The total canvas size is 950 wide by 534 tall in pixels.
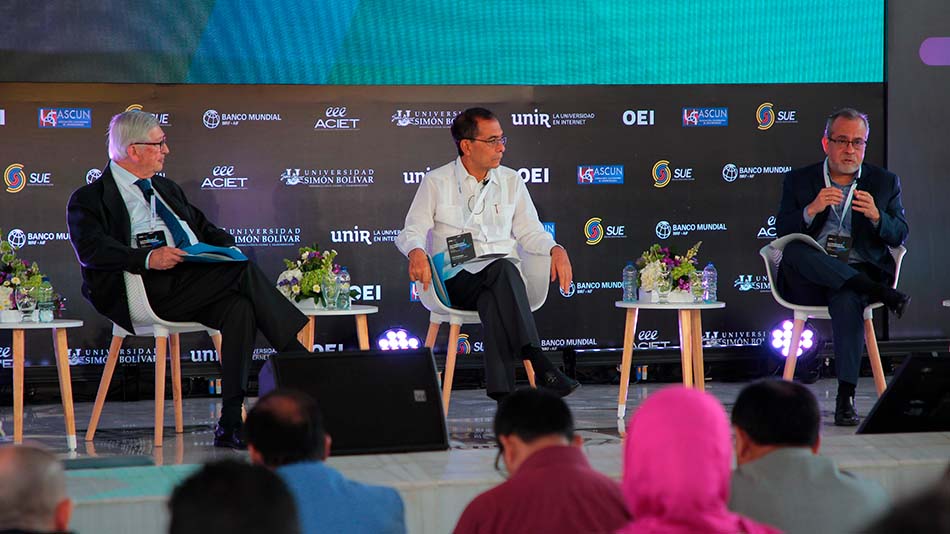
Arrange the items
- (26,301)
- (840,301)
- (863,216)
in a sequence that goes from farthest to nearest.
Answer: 1. (863,216)
2. (840,301)
3. (26,301)

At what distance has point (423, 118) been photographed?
644 centimetres

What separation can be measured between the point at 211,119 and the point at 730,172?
298cm

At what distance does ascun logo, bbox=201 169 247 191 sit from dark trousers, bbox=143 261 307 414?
1848 mm

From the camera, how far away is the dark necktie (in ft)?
15.4

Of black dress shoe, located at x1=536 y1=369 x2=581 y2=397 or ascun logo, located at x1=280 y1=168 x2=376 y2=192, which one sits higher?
ascun logo, located at x1=280 y1=168 x2=376 y2=192

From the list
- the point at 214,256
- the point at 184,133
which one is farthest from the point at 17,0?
the point at 214,256

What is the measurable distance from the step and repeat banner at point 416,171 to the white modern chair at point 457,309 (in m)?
1.59

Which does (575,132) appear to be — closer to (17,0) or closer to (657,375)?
(657,375)

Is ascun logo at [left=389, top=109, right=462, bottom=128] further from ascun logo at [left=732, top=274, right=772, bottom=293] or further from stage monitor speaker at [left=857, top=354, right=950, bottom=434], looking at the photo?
stage monitor speaker at [left=857, top=354, right=950, bottom=434]

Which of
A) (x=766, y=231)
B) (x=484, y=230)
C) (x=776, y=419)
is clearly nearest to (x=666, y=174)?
(x=766, y=231)

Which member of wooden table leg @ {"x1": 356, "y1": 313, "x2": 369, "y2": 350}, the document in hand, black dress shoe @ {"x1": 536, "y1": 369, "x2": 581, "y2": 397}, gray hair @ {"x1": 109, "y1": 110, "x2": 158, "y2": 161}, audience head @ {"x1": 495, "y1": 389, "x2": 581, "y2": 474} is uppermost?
gray hair @ {"x1": 109, "y1": 110, "x2": 158, "y2": 161}

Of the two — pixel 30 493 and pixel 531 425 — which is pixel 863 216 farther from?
pixel 30 493

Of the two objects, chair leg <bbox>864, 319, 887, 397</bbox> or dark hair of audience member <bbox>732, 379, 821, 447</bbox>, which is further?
chair leg <bbox>864, 319, 887, 397</bbox>

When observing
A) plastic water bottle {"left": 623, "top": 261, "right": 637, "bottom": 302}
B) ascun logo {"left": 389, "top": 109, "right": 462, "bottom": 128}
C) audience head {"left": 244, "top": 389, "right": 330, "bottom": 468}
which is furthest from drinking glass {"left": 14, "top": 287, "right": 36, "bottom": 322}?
audience head {"left": 244, "top": 389, "right": 330, "bottom": 468}
